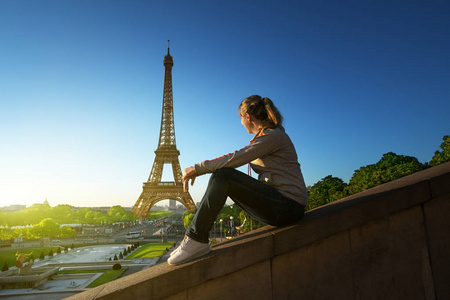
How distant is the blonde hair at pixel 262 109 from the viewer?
2668 mm

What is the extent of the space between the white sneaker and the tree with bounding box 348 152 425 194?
2041cm

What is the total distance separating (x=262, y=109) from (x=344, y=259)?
5.03 ft

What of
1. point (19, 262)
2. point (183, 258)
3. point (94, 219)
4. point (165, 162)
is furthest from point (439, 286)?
point (94, 219)

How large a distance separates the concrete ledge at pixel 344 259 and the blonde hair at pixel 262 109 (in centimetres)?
97

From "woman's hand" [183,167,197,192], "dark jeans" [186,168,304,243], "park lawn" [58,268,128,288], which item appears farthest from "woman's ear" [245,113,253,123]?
"park lawn" [58,268,128,288]

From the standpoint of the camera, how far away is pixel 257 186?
7.77ft

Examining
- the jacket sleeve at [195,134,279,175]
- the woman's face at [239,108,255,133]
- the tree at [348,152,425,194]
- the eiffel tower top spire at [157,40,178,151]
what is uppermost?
the eiffel tower top spire at [157,40,178,151]

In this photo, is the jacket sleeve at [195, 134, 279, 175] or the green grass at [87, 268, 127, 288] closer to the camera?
the jacket sleeve at [195, 134, 279, 175]

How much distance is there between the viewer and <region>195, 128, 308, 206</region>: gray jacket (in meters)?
2.40

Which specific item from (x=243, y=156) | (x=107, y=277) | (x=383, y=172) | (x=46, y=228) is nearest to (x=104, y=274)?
(x=107, y=277)

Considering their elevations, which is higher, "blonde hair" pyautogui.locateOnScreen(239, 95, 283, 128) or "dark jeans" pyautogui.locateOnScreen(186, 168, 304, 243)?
"blonde hair" pyautogui.locateOnScreen(239, 95, 283, 128)

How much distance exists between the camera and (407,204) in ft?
8.04

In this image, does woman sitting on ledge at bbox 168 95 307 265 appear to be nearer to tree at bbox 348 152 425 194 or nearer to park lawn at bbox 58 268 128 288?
park lawn at bbox 58 268 128 288

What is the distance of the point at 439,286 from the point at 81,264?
82.5ft
